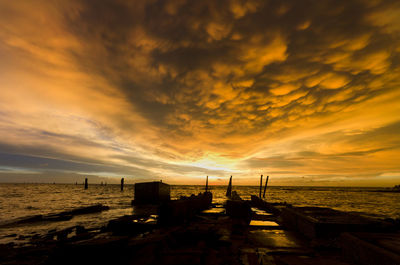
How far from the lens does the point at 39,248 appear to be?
779 centimetres

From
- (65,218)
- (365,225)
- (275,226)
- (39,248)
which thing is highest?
(365,225)

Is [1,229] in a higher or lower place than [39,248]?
lower

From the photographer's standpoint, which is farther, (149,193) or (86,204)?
(86,204)

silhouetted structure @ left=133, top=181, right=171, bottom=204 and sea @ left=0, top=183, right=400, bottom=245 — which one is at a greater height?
silhouetted structure @ left=133, top=181, right=171, bottom=204

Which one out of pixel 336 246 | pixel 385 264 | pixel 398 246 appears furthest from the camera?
pixel 336 246

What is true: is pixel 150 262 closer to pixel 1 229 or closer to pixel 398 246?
pixel 398 246

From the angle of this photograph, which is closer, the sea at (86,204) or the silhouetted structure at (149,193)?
the sea at (86,204)

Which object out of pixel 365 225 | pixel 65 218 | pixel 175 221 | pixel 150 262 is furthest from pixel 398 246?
pixel 65 218

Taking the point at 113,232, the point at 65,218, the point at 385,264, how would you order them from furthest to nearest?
the point at 65,218
the point at 113,232
the point at 385,264

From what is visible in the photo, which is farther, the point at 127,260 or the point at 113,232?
the point at 113,232

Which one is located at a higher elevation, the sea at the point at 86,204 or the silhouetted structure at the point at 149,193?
the silhouetted structure at the point at 149,193

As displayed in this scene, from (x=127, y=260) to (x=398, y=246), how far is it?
6.90 m

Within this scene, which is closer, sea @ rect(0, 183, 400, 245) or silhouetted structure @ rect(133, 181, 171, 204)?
sea @ rect(0, 183, 400, 245)

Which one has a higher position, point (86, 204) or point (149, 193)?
point (149, 193)
